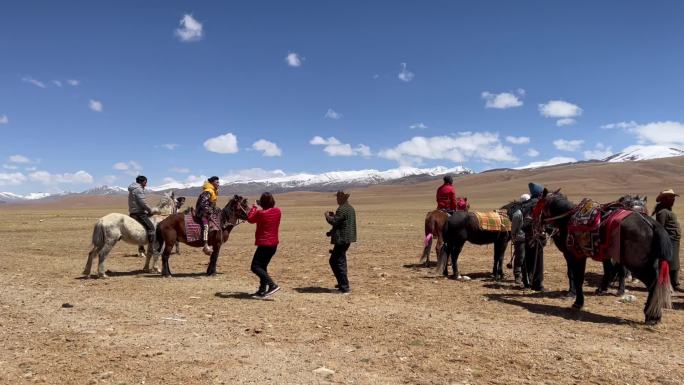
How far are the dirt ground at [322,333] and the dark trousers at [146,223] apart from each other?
108 cm

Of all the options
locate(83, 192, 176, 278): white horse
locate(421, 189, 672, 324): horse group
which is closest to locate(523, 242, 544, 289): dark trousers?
locate(421, 189, 672, 324): horse group

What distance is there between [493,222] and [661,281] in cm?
497

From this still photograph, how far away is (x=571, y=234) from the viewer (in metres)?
9.20

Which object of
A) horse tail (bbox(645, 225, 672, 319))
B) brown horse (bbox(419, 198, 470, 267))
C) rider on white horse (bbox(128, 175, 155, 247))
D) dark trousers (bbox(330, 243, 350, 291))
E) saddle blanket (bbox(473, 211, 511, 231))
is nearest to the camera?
horse tail (bbox(645, 225, 672, 319))

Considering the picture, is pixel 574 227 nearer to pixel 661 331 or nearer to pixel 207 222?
pixel 661 331

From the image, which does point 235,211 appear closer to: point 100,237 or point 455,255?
point 100,237

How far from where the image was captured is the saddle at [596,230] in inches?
329

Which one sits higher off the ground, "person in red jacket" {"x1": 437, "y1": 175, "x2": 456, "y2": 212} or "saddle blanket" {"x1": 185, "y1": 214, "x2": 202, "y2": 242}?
"person in red jacket" {"x1": 437, "y1": 175, "x2": 456, "y2": 212}

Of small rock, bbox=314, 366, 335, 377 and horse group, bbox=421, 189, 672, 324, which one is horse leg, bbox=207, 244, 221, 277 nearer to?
horse group, bbox=421, 189, 672, 324

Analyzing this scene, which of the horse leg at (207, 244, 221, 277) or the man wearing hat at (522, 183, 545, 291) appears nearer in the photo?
the man wearing hat at (522, 183, 545, 291)

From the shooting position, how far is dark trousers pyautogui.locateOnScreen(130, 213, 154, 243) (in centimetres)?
1280

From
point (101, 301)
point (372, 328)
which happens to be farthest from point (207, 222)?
point (372, 328)

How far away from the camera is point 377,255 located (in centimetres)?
1716

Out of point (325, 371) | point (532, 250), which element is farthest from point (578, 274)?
point (325, 371)
